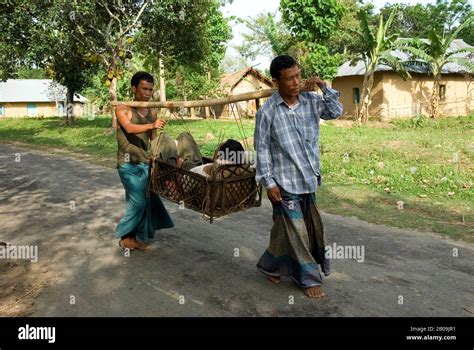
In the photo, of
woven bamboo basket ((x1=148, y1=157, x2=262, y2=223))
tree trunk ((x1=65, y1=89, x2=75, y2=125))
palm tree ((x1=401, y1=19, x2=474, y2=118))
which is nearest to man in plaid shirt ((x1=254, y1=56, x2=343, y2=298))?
woven bamboo basket ((x1=148, y1=157, x2=262, y2=223))

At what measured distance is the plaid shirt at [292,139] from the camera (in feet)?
12.2

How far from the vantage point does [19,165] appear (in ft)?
39.3

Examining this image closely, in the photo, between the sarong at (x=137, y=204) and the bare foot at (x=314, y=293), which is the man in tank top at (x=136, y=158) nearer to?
the sarong at (x=137, y=204)

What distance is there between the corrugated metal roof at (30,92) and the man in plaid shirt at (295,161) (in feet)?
156

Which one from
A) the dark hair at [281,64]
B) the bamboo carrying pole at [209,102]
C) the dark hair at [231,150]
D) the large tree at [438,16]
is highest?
the large tree at [438,16]

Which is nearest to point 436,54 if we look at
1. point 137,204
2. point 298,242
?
point 137,204

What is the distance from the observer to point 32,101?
49625 millimetres

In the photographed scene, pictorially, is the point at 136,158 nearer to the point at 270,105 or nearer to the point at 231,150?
the point at 231,150

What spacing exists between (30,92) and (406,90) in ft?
142

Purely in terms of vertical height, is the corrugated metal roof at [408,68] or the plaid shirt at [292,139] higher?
the corrugated metal roof at [408,68]

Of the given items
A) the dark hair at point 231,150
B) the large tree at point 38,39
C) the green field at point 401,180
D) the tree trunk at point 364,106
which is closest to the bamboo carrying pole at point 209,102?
the dark hair at point 231,150

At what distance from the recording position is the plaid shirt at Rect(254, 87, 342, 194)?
3730mm

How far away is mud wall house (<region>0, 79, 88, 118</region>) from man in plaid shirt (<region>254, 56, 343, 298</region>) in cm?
4858
